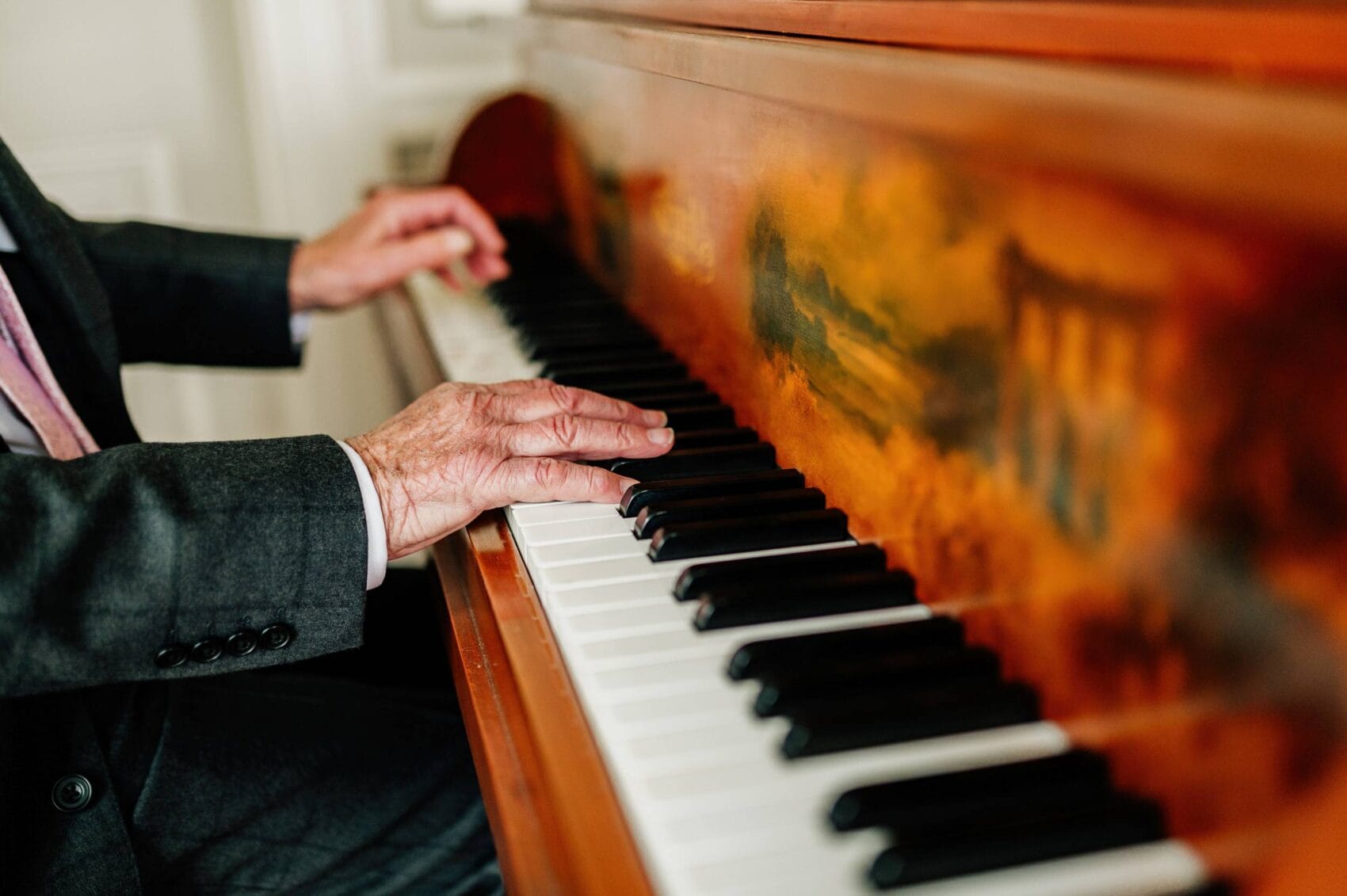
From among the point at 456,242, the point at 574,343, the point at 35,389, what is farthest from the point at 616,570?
the point at 456,242

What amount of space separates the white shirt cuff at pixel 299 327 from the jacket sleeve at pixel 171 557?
0.86m

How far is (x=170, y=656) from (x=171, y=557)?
91 millimetres

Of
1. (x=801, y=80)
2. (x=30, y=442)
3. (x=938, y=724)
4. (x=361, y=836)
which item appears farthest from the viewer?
(x=30, y=442)

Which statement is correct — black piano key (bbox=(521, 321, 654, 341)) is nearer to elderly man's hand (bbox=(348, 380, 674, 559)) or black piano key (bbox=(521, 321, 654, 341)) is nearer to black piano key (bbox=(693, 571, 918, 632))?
elderly man's hand (bbox=(348, 380, 674, 559))

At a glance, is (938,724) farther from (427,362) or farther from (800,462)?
(427,362)

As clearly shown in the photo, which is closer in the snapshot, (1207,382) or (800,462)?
(1207,382)

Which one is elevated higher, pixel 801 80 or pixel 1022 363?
pixel 801 80

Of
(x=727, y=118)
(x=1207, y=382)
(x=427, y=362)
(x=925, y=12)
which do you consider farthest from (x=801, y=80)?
(x=427, y=362)

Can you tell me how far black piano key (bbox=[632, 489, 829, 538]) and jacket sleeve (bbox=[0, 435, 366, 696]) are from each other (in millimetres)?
246

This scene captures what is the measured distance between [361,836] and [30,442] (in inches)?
23.5

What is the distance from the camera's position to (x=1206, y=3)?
583 millimetres

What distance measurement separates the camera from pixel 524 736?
84 cm

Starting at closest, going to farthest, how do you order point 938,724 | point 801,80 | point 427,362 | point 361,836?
point 938,724
point 801,80
point 361,836
point 427,362

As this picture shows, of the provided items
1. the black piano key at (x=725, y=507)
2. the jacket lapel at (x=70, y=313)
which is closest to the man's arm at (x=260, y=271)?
the jacket lapel at (x=70, y=313)
